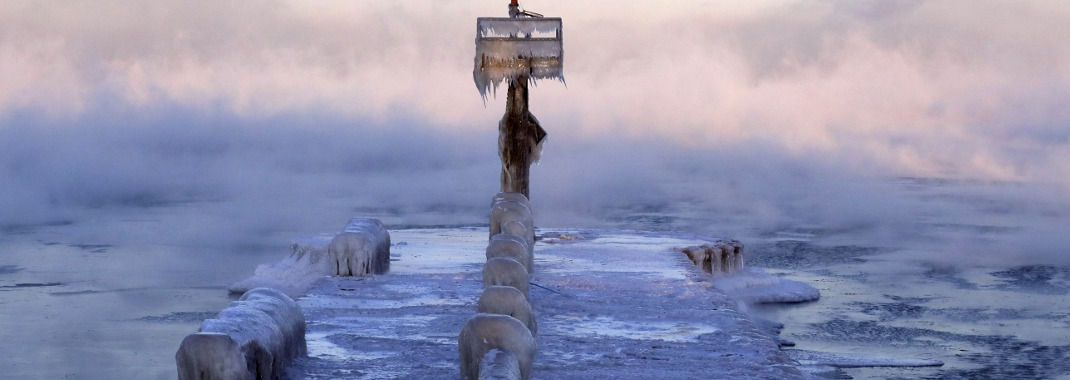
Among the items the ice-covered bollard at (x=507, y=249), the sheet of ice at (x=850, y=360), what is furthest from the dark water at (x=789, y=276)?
the ice-covered bollard at (x=507, y=249)

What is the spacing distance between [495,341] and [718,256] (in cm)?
987

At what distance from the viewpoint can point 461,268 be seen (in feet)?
39.0

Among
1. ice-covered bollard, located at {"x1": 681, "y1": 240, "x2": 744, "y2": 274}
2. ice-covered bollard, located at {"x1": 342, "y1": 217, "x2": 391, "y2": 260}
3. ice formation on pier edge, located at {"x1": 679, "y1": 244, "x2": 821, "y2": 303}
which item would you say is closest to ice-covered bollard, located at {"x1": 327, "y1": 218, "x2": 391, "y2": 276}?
ice-covered bollard, located at {"x1": 342, "y1": 217, "x2": 391, "y2": 260}

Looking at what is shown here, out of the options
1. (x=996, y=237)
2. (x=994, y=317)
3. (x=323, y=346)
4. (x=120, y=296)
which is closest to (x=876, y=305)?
(x=994, y=317)

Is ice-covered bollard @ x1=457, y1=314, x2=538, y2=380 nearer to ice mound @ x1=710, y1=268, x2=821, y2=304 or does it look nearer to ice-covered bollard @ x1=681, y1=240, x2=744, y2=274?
ice-covered bollard @ x1=681, y1=240, x2=744, y2=274

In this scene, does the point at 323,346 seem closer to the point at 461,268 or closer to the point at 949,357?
the point at 461,268

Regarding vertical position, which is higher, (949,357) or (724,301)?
(724,301)

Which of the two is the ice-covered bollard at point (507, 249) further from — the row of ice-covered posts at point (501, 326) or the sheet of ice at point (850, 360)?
the sheet of ice at point (850, 360)

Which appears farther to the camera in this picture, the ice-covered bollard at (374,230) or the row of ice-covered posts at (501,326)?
the ice-covered bollard at (374,230)

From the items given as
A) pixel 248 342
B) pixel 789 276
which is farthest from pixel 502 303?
pixel 789 276

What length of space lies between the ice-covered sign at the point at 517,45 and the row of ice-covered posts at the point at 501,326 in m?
3.99

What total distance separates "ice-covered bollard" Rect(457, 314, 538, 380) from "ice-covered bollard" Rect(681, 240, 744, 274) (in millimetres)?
8561

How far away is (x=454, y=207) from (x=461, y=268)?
141 feet

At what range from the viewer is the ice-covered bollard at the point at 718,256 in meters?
14.8
